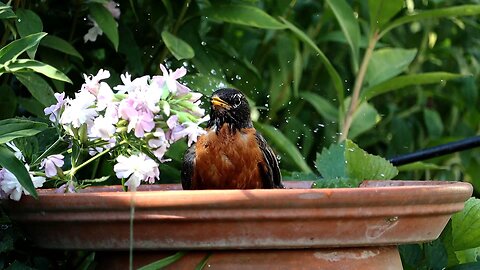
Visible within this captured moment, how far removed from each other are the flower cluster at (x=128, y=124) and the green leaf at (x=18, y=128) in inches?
2.9

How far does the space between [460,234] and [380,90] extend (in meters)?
0.92

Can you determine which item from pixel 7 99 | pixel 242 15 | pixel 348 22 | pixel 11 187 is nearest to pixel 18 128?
pixel 11 187

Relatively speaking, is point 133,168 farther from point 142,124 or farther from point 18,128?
point 18,128

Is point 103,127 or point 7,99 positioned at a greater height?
point 103,127

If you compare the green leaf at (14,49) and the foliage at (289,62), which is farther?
the foliage at (289,62)

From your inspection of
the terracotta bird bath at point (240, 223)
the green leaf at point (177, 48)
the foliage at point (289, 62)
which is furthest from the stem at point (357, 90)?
the terracotta bird bath at point (240, 223)

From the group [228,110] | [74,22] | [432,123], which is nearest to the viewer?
[228,110]

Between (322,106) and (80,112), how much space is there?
82.5 inches

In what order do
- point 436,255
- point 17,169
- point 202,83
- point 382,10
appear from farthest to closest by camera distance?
1. point 382,10
2. point 202,83
3. point 436,255
4. point 17,169

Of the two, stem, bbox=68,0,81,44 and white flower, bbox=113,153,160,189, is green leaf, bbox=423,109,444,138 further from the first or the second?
white flower, bbox=113,153,160,189

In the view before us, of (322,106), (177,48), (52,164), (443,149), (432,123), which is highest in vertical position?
(52,164)

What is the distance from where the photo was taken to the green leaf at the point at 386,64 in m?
3.02

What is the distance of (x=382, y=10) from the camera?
295 cm

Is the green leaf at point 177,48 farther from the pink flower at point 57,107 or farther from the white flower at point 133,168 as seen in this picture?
the white flower at point 133,168
